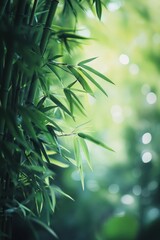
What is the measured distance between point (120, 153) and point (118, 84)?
72cm

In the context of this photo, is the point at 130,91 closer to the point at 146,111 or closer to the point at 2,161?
the point at 146,111

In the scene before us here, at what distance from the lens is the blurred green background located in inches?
106

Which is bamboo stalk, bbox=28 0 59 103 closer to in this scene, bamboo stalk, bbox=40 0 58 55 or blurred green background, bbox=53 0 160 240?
bamboo stalk, bbox=40 0 58 55

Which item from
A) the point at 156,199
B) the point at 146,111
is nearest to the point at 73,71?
the point at 146,111

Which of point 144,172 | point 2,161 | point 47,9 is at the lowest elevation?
point 144,172

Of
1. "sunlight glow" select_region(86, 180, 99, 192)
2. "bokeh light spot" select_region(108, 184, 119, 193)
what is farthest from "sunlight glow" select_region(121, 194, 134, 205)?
"sunlight glow" select_region(86, 180, 99, 192)

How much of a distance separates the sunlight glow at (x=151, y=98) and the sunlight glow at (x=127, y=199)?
0.92 m

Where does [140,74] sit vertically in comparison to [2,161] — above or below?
above

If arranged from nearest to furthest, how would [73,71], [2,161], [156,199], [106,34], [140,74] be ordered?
1. [2,161]
2. [73,71]
3. [106,34]
4. [140,74]
5. [156,199]

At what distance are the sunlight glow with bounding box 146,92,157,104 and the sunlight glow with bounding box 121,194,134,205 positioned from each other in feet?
3.00

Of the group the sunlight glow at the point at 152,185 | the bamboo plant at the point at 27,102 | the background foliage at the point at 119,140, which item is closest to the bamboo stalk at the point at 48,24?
the bamboo plant at the point at 27,102

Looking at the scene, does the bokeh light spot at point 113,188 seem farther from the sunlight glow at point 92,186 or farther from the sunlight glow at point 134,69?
the sunlight glow at point 134,69

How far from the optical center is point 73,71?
3.34ft

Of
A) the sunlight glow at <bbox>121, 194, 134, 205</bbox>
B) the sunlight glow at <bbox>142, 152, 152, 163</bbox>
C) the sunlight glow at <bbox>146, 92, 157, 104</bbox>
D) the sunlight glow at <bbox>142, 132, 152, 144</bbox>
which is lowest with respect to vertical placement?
the sunlight glow at <bbox>121, 194, 134, 205</bbox>
